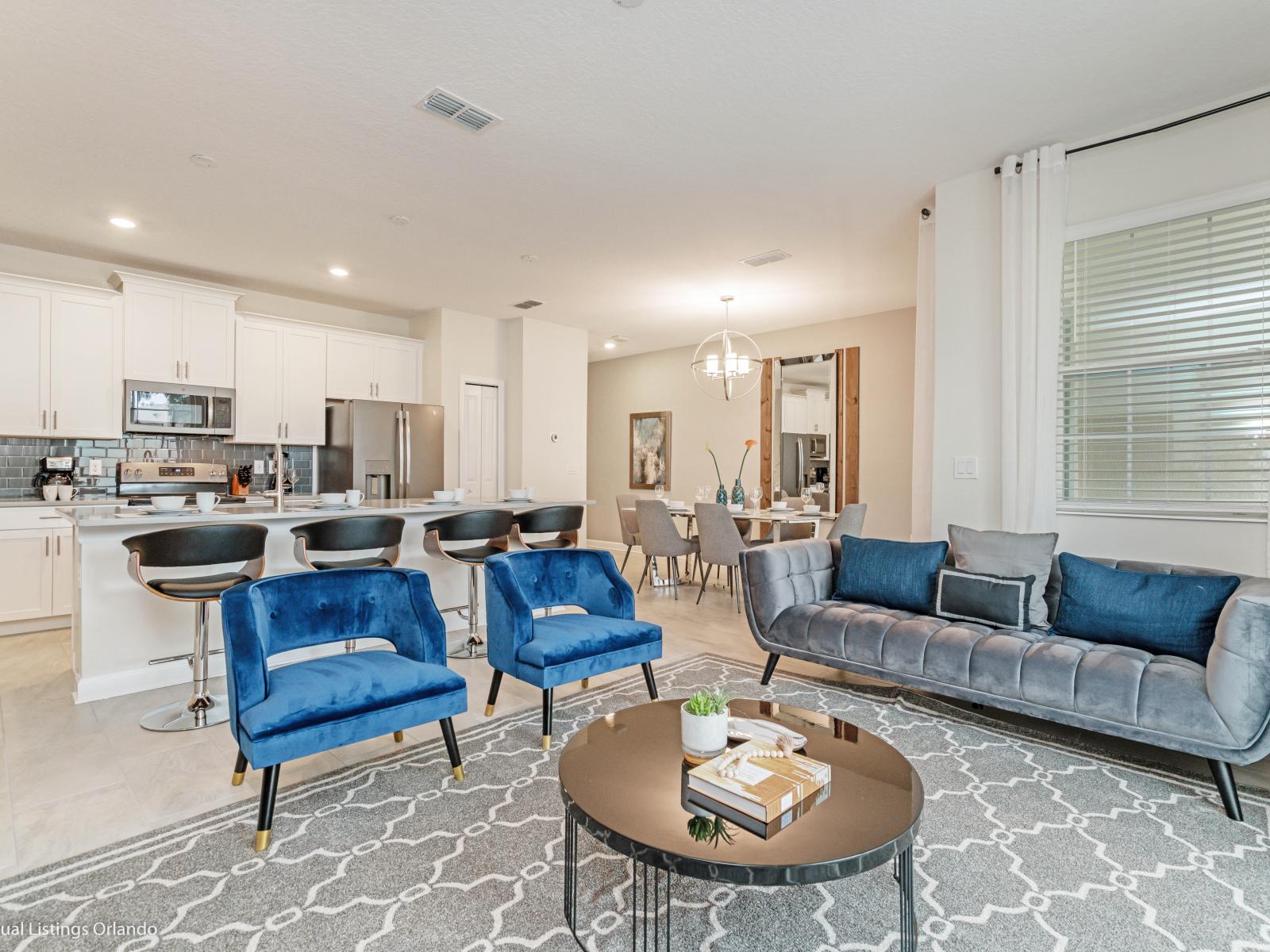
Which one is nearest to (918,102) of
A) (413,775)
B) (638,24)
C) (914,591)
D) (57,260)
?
(638,24)

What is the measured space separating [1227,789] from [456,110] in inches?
158

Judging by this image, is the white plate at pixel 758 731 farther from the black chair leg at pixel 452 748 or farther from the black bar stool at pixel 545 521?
the black bar stool at pixel 545 521

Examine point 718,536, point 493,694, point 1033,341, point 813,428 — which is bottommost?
point 493,694

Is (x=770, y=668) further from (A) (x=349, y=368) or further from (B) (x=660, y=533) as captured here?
(A) (x=349, y=368)

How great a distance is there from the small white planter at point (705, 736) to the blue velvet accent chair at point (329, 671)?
96 centimetres

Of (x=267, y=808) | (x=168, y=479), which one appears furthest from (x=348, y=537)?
(x=168, y=479)

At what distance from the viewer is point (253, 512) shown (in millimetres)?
3574

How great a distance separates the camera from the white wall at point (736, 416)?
264 inches

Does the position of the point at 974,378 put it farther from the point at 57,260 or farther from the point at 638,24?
the point at 57,260

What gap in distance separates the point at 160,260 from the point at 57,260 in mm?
726

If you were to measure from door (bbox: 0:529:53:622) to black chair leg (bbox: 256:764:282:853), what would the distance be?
3962mm

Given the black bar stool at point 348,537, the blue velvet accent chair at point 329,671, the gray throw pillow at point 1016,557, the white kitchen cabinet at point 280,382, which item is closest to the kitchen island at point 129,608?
the black bar stool at point 348,537

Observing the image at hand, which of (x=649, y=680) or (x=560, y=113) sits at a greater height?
(x=560, y=113)

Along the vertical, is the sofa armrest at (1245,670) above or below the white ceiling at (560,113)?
below
